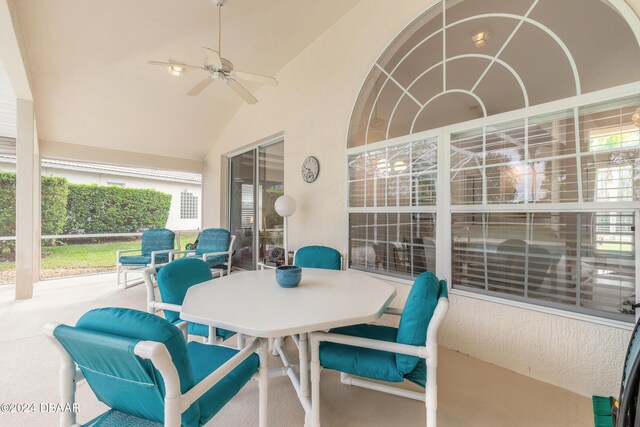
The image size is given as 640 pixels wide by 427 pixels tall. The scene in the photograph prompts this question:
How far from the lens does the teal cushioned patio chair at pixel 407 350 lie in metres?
1.32

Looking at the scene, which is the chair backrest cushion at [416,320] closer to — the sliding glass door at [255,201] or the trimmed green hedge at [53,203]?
the sliding glass door at [255,201]

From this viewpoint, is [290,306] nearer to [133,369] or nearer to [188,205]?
[133,369]

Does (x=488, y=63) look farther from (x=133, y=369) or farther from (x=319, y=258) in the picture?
(x=133, y=369)

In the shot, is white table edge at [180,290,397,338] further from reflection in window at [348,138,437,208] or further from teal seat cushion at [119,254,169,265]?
teal seat cushion at [119,254,169,265]

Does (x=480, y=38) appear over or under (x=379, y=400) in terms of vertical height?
over

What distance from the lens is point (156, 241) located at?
510 cm

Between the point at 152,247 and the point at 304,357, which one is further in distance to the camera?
the point at 152,247

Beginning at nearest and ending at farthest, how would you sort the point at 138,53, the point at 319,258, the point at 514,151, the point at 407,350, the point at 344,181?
1. the point at 407,350
2. the point at 514,151
3. the point at 319,258
4. the point at 344,181
5. the point at 138,53

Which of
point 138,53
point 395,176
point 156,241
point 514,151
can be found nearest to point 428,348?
point 514,151

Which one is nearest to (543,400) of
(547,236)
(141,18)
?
(547,236)

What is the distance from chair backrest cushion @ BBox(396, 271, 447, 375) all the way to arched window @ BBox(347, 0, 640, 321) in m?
1.36

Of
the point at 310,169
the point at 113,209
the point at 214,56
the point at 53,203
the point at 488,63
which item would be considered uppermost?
the point at 214,56

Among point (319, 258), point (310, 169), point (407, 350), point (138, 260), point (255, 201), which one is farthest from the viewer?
point (255, 201)

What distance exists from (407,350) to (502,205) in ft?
5.33
